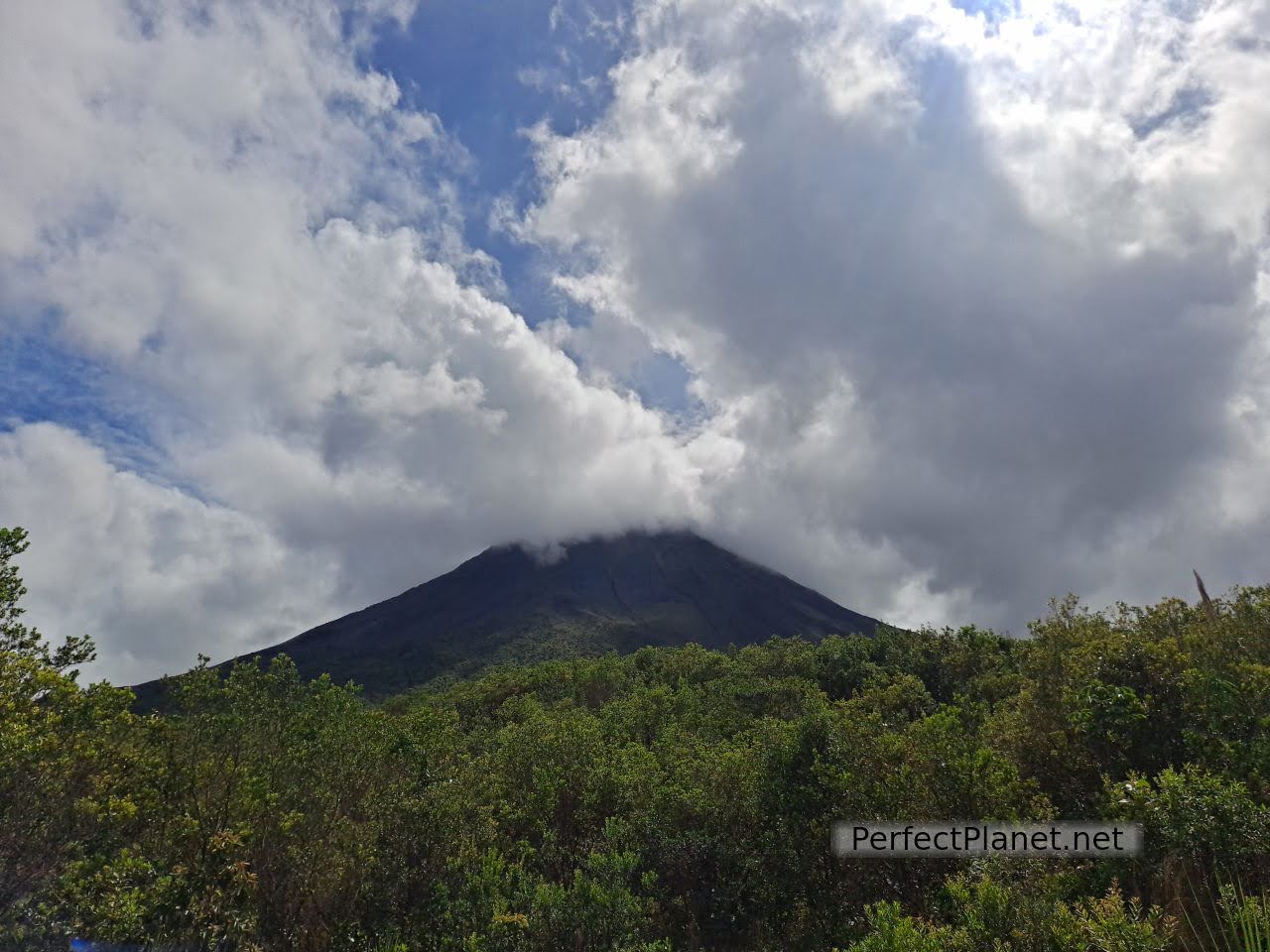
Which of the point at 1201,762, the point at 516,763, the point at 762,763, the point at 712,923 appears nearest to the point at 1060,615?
the point at 1201,762

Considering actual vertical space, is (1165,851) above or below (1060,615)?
below

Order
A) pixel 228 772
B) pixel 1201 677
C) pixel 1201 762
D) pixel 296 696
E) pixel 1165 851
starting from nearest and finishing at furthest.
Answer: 1. pixel 1165 851
2. pixel 228 772
3. pixel 1201 762
4. pixel 1201 677
5. pixel 296 696

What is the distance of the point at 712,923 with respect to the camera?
22.8 meters

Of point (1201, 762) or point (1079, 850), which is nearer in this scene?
point (1079, 850)

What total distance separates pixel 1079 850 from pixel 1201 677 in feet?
26.0

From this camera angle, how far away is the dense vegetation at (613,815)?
543 inches

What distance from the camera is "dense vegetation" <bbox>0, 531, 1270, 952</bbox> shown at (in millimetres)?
13797

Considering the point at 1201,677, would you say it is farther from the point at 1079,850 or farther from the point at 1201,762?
A: the point at 1079,850

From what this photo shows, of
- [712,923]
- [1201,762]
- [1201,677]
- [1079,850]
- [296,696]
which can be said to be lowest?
[712,923]

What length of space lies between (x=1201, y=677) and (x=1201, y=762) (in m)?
2.82

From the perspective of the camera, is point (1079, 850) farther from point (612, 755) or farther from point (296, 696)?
point (296, 696)

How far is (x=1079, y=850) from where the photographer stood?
16547mm

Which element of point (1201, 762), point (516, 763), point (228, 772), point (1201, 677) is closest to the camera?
point (228, 772)

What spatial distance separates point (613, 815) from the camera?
26078 mm
